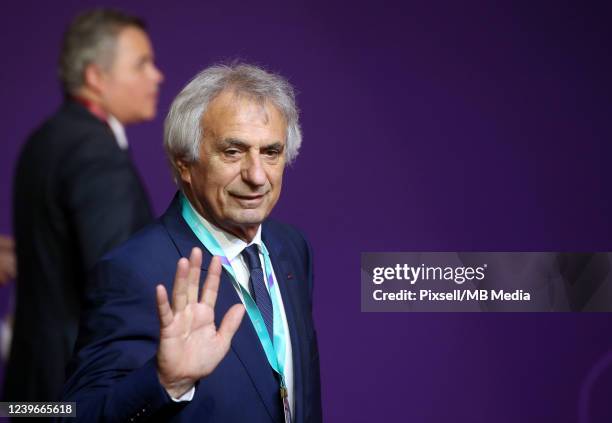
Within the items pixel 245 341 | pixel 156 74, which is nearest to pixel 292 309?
pixel 245 341

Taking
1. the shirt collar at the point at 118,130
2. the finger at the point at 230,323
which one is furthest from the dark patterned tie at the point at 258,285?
the shirt collar at the point at 118,130

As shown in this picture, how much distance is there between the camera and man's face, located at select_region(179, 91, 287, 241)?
1.88 m

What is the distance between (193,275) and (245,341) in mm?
298

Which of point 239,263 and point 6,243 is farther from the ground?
point 6,243

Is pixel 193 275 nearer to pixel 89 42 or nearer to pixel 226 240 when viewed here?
pixel 226 240

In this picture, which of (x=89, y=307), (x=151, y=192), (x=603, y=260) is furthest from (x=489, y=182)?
(x=89, y=307)

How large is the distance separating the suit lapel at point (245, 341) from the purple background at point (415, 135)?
1.21m

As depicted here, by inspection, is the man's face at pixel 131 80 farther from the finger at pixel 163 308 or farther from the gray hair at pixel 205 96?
the finger at pixel 163 308

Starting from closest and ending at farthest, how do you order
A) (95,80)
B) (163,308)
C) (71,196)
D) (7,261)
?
(163,308) → (71,196) → (95,80) → (7,261)

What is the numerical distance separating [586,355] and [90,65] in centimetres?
190

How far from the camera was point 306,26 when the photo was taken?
310cm

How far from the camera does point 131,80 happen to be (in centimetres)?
287

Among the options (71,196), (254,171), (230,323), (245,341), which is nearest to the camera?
(230,323)

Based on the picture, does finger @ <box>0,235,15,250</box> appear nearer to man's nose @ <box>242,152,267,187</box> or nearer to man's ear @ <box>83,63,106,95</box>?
man's ear @ <box>83,63,106,95</box>
